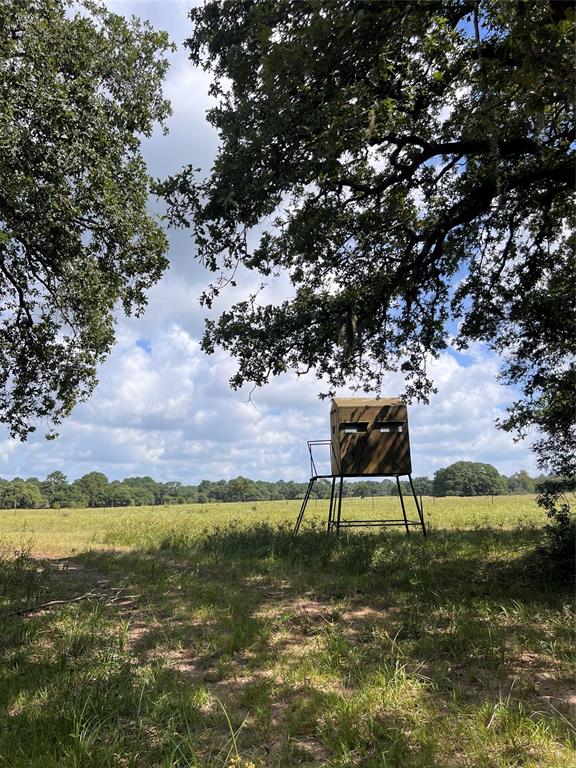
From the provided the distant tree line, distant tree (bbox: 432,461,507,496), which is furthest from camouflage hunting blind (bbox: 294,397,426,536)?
distant tree (bbox: 432,461,507,496)

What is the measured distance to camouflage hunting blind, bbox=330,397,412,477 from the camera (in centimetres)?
1357

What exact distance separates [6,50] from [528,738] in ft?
39.9

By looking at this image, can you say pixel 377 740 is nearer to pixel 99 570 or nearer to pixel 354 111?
pixel 354 111

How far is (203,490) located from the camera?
16112 centimetres

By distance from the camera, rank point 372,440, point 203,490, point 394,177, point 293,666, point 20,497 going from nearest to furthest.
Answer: point 293,666
point 394,177
point 372,440
point 20,497
point 203,490

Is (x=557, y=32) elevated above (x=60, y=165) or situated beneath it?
situated beneath

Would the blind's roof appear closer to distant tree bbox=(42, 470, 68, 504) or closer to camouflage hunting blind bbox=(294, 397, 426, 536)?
camouflage hunting blind bbox=(294, 397, 426, 536)

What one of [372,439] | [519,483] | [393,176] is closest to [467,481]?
[519,483]

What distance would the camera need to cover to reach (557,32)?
4.04 metres

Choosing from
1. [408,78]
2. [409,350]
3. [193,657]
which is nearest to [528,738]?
[193,657]

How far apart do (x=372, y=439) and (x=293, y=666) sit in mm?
8967

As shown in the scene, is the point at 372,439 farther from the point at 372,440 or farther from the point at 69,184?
the point at 69,184

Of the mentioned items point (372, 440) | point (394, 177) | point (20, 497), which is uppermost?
point (394, 177)

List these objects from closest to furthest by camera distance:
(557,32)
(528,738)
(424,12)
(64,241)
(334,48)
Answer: (528,738) → (557,32) → (334,48) → (424,12) → (64,241)
